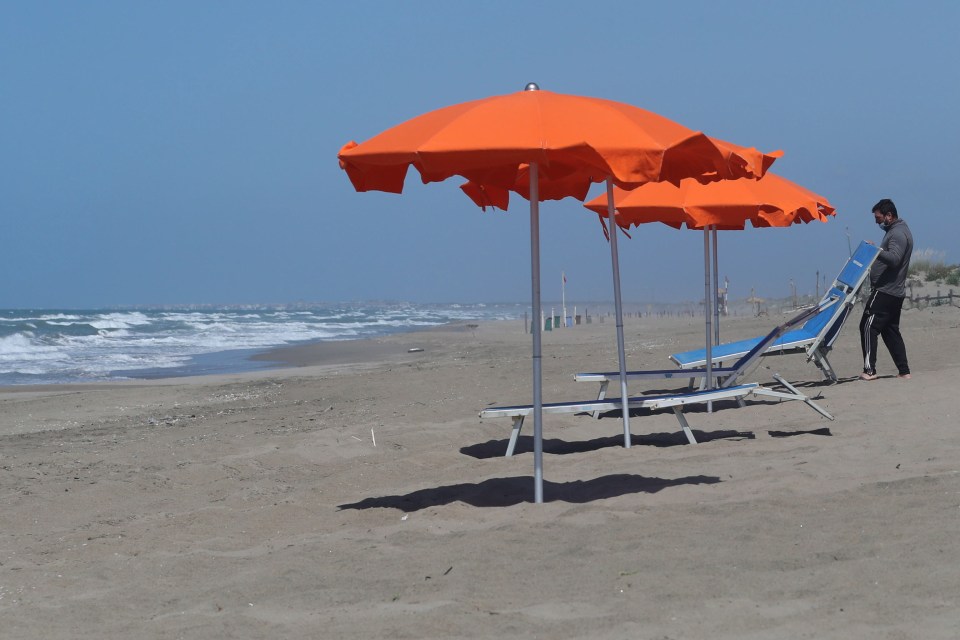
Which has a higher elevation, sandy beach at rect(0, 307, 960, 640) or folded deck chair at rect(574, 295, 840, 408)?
folded deck chair at rect(574, 295, 840, 408)

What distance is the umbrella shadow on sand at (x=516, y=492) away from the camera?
550 centimetres

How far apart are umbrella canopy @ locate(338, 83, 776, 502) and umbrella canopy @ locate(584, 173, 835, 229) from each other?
96.0 inches

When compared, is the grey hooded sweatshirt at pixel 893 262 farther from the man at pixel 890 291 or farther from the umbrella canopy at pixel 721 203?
the umbrella canopy at pixel 721 203

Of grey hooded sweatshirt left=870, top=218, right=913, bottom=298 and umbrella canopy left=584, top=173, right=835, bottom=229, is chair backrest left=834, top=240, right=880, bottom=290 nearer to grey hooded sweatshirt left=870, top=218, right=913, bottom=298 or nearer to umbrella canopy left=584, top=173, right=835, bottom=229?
grey hooded sweatshirt left=870, top=218, right=913, bottom=298

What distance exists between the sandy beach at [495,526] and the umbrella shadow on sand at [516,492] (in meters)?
0.03

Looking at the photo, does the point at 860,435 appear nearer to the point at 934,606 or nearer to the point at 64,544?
the point at 934,606

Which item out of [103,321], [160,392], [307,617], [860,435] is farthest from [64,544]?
[103,321]

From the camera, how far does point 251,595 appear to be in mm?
3961

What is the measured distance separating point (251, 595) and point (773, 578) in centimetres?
198

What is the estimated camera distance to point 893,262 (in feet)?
31.2

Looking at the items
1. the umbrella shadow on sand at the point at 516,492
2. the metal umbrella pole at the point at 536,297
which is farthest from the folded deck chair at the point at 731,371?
the metal umbrella pole at the point at 536,297

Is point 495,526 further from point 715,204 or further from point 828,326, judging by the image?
point 828,326

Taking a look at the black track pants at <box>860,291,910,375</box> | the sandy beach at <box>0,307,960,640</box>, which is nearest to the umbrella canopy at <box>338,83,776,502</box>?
the sandy beach at <box>0,307,960,640</box>

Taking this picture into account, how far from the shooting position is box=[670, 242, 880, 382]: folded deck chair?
30.9 feet
